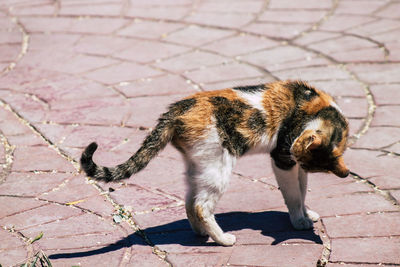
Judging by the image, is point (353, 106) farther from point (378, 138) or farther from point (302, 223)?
point (302, 223)

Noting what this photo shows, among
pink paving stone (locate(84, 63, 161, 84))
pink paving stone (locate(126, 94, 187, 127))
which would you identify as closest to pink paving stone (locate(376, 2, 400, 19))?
pink paving stone (locate(84, 63, 161, 84))

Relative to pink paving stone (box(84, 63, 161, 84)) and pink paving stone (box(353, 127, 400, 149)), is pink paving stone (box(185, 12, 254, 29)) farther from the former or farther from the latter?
pink paving stone (box(353, 127, 400, 149))

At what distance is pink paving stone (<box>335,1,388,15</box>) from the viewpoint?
847 centimetres

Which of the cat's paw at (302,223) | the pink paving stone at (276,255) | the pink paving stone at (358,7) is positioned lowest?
the pink paving stone at (276,255)

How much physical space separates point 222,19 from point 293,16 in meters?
0.89

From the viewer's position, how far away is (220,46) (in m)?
7.65

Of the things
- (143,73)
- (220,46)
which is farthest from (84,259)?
(220,46)

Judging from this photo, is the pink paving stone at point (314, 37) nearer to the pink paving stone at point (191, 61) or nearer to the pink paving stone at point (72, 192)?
the pink paving stone at point (191, 61)

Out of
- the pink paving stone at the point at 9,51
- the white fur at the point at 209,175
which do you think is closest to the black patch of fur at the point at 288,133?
the white fur at the point at 209,175

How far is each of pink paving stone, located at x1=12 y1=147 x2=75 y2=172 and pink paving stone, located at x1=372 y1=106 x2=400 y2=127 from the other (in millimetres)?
2698

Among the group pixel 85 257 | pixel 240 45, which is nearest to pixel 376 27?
pixel 240 45

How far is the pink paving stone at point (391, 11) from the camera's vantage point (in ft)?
27.3

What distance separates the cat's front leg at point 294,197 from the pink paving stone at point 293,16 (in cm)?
418

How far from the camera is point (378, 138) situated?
18.7ft
